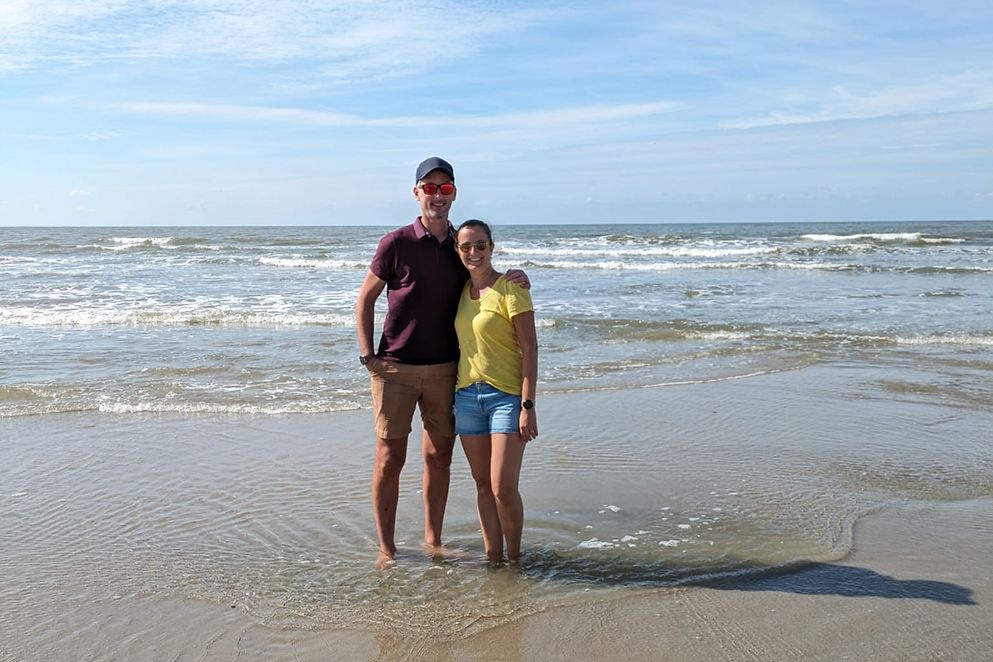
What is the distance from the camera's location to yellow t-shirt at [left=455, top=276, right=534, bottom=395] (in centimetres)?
436

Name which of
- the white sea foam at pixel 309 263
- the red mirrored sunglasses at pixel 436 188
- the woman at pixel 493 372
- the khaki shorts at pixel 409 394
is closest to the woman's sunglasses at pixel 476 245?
the woman at pixel 493 372

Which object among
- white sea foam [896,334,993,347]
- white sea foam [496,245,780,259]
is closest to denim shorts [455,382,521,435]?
white sea foam [896,334,993,347]

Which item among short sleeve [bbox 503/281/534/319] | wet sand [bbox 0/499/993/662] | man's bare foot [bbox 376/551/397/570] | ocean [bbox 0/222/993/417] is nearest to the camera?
wet sand [bbox 0/499/993/662]

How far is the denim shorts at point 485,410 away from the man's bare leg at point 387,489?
0.41 metres

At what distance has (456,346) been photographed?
467 centimetres

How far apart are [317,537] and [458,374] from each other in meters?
1.43

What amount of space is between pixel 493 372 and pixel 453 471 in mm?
2308

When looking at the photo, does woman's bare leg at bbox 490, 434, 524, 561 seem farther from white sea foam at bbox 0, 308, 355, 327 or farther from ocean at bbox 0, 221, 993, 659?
white sea foam at bbox 0, 308, 355, 327

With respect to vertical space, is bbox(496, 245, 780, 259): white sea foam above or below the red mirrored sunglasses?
below

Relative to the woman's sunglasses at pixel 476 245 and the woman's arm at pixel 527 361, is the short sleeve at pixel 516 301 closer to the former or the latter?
the woman's arm at pixel 527 361

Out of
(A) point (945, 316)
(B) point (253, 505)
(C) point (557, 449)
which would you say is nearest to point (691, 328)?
(A) point (945, 316)

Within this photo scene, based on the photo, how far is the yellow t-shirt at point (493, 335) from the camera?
436 cm

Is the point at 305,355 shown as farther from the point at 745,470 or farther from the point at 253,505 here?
the point at 745,470

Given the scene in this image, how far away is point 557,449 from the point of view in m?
7.16
